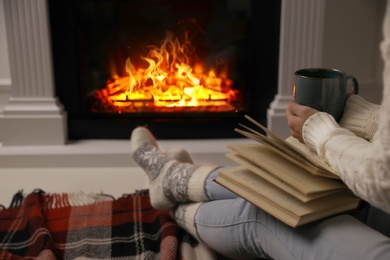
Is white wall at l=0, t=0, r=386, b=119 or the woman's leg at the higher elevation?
white wall at l=0, t=0, r=386, b=119

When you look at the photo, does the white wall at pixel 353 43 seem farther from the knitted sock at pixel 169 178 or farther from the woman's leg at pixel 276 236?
the woman's leg at pixel 276 236

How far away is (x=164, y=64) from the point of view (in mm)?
1903

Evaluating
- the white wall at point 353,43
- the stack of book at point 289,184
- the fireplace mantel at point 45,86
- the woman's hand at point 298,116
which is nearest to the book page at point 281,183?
the stack of book at point 289,184

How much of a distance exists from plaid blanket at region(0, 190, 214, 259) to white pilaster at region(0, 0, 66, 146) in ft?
1.34

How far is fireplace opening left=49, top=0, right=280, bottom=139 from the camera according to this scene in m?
1.84

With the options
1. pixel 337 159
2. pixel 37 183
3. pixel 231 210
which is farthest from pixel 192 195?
pixel 37 183

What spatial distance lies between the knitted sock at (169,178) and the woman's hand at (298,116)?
302mm

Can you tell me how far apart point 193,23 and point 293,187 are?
1167 mm

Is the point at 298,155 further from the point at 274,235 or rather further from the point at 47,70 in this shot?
the point at 47,70

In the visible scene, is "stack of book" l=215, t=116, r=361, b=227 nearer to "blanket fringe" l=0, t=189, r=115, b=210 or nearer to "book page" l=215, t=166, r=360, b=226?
"book page" l=215, t=166, r=360, b=226

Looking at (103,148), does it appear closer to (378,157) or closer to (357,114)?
(357,114)

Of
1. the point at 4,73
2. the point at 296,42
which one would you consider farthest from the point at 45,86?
the point at 296,42

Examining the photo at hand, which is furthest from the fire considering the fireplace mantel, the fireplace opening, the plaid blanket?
the plaid blanket

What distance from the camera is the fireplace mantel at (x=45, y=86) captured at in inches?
70.4
